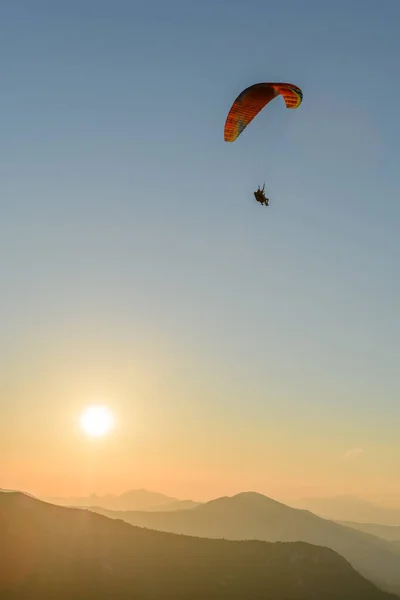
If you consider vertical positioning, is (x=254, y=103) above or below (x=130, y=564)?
above

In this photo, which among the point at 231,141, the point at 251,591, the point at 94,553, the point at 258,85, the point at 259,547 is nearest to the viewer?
the point at 258,85

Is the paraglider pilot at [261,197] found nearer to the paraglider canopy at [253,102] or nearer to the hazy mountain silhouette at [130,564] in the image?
the paraglider canopy at [253,102]

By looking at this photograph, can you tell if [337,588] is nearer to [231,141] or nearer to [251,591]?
[251,591]

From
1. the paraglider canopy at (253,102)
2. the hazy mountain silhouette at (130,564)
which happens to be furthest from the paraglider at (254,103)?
the hazy mountain silhouette at (130,564)

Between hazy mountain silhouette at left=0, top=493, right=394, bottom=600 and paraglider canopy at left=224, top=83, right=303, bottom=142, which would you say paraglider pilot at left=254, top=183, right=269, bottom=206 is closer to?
paraglider canopy at left=224, top=83, right=303, bottom=142

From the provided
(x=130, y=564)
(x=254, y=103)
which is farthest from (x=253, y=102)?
(x=130, y=564)

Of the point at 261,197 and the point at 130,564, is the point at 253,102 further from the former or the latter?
the point at 130,564

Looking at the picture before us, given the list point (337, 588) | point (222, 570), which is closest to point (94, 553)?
point (222, 570)

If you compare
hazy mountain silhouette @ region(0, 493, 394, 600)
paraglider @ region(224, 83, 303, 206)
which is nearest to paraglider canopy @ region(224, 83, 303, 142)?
paraglider @ region(224, 83, 303, 206)
